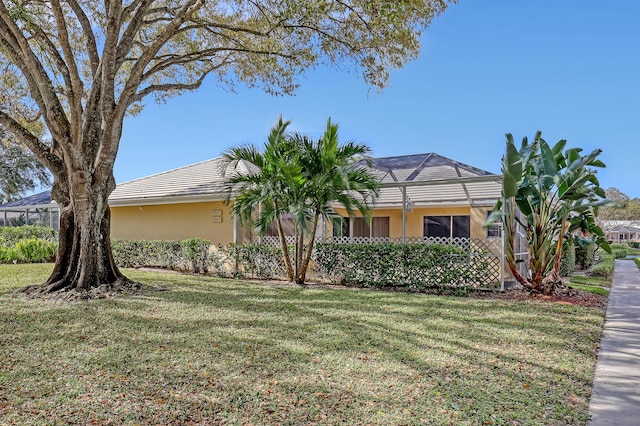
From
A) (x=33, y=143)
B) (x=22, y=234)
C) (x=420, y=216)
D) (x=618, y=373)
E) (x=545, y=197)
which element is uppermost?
(x=33, y=143)

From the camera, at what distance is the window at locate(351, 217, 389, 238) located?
59.8 feet

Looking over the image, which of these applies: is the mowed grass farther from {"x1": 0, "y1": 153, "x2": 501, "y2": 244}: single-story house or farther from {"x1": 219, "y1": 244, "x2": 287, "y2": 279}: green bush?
{"x1": 0, "y1": 153, "x2": 501, "y2": 244}: single-story house

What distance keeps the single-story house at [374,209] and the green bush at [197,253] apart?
1.02m

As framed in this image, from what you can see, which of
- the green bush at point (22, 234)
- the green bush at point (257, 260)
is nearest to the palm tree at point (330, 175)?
the green bush at point (257, 260)

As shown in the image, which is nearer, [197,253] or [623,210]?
[197,253]

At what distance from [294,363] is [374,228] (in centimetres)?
1400

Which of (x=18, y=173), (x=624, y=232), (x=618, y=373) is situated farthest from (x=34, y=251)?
(x=624, y=232)

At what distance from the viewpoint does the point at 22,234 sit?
797 inches

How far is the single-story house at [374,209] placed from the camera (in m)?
15.2

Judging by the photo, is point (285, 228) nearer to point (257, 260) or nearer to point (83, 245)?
point (257, 260)

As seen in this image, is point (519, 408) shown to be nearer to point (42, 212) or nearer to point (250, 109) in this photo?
point (250, 109)

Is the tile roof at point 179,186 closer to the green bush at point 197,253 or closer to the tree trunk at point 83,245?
the green bush at point 197,253

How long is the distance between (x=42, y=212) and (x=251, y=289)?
22.8 meters

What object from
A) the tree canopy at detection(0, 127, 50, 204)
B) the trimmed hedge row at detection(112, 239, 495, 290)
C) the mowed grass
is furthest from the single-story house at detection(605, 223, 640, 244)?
the tree canopy at detection(0, 127, 50, 204)
